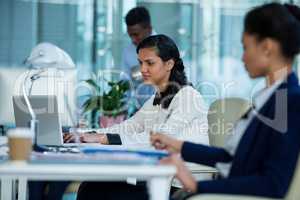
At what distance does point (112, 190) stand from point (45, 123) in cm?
50

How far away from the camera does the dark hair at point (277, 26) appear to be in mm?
1886

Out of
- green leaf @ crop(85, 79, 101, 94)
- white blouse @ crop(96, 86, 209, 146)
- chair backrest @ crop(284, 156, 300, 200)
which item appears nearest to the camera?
chair backrest @ crop(284, 156, 300, 200)

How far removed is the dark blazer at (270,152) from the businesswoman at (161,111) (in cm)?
108

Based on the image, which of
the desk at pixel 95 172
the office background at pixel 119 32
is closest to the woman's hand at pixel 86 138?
the desk at pixel 95 172

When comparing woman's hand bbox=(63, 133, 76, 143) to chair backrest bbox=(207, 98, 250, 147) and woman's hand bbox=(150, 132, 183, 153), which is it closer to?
chair backrest bbox=(207, 98, 250, 147)

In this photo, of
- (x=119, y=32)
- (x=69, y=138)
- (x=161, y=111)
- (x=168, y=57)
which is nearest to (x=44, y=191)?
(x=69, y=138)

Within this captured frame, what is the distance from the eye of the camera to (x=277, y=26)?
6.18 feet

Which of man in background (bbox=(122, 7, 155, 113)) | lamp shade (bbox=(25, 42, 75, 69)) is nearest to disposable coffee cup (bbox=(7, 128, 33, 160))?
lamp shade (bbox=(25, 42, 75, 69))

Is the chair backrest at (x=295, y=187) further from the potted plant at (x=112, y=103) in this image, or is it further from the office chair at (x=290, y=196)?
the potted plant at (x=112, y=103)

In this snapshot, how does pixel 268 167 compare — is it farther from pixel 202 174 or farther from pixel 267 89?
pixel 202 174

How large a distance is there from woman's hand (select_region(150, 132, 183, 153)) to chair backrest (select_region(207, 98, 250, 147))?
45.2 inches

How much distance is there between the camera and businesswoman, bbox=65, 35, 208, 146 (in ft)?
9.98

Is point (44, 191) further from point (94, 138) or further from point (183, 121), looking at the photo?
point (183, 121)

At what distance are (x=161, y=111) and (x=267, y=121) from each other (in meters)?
1.34
